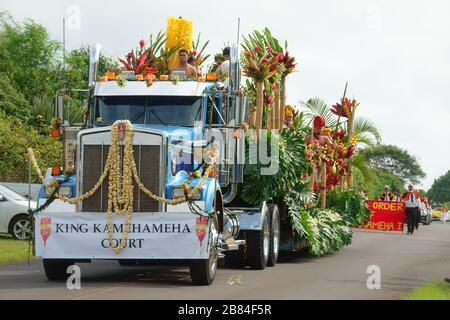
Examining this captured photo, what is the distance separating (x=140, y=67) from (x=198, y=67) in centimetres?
228

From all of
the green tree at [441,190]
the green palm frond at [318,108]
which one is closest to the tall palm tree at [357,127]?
the green palm frond at [318,108]

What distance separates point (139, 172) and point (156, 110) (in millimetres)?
2060

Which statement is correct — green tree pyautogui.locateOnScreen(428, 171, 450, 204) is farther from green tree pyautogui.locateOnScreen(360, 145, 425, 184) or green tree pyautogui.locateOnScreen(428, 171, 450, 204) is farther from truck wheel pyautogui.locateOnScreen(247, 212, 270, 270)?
truck wheel pyautogui.locateOnScreen(247, 212, 270, 270)

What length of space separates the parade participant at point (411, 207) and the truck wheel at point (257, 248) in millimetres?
22600

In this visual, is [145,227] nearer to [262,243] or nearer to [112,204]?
[112,204]

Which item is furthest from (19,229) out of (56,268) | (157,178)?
(157,178)

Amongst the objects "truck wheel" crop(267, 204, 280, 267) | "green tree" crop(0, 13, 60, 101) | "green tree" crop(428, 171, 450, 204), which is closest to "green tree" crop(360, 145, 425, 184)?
"green tree" crop(428, 171, 450, 204)

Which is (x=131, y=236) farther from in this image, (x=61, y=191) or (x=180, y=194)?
(x=61, y=191)

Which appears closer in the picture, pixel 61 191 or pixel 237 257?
pixel 61 191

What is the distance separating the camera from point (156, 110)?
18.3m

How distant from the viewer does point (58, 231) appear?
643 inches
